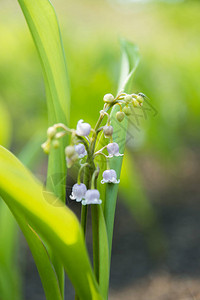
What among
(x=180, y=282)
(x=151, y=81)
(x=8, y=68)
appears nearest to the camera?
(x=180, y=282)

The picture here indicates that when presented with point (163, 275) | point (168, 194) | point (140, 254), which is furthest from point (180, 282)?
point (168, 194)

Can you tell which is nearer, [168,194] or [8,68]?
[168,194]

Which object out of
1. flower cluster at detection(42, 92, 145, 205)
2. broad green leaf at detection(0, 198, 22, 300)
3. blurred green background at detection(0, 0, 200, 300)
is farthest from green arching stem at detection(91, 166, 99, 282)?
blurred green background at detection(0, 0, 200, 300)

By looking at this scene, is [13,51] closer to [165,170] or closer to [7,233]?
[165,170]

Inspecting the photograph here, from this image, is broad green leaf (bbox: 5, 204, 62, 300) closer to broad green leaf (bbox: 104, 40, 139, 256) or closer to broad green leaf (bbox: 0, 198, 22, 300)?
broad green leaf (bbox: 104, 40, 139, 256)

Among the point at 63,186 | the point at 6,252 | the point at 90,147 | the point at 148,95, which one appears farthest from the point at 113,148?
the point at 148,95

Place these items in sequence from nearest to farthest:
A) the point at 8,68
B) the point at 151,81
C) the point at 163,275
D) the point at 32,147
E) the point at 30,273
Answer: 1. the point at 32,147
2. the point at 163,275
3. the point at 30,273
4. the point at 151,81
5. the point at 8,68
